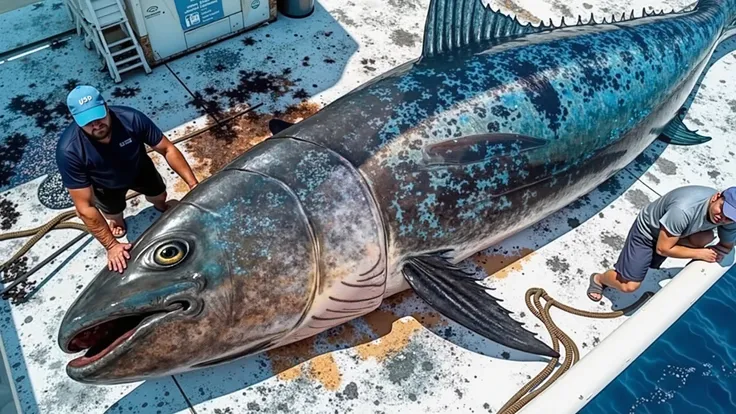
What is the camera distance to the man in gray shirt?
3029 millimetres

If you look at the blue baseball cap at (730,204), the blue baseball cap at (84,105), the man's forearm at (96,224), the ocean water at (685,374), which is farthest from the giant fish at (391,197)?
the ocean water at (685,374)

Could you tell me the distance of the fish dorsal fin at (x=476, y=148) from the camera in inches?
118

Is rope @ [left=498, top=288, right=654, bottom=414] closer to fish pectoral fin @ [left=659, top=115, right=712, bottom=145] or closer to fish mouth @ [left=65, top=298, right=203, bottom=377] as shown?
fish pectoral fin @ [left=659, top=115, right=712, bottom=145]

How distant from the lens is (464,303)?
2.96 m

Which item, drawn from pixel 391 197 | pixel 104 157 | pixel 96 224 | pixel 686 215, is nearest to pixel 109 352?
pixel 96 224

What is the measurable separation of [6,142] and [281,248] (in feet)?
8.55

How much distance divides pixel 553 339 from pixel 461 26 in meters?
2.05

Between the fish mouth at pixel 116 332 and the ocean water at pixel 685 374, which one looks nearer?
the fish mouth at pixel 116 332

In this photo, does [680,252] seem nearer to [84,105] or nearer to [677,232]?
[677,232]

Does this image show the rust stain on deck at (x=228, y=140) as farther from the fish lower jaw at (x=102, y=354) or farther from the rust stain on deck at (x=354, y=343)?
the fish lower jaw at (x=102, y=354)

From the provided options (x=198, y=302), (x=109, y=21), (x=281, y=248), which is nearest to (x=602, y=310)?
(x=281, y=248)

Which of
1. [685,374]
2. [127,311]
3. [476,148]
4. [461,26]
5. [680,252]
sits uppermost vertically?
[461,26]

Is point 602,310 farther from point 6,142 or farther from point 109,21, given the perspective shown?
point 6,142

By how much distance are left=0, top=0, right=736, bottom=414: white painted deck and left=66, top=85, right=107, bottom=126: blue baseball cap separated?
1108 millimetres
